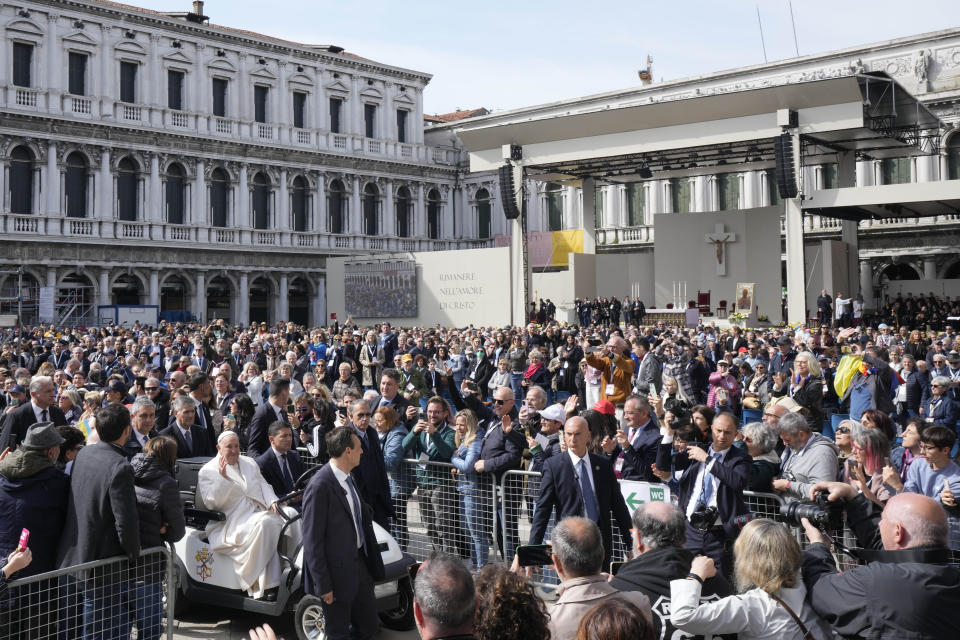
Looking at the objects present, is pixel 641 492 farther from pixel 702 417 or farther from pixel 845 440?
pixel 845 440

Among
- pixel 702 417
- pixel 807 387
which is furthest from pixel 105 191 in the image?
pixel 702 417

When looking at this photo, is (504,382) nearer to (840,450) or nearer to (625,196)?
(840,450)

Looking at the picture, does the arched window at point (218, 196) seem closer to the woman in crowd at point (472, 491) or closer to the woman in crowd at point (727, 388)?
the woman in crowd at point (727, 388)

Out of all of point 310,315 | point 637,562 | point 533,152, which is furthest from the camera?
point 310,315

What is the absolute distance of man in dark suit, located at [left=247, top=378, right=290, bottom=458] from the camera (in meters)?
8.09

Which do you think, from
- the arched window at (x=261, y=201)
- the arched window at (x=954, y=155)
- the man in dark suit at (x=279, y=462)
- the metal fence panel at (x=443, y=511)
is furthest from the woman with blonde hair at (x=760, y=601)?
the arched window at (x=261, y=201)

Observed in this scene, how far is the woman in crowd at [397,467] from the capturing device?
8.07 m

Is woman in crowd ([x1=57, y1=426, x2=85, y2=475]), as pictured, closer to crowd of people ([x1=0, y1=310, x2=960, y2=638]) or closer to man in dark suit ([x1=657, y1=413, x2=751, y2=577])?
crowd of people ([x1=0, y1=310, x2=960, y2=638])

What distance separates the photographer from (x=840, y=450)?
6.77 meters

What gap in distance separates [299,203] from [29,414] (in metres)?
36.4

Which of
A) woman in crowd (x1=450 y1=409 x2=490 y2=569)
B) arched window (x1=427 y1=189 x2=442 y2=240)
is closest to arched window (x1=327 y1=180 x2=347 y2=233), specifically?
arched window (x1=427 y1=189 x2=442 y2=240)

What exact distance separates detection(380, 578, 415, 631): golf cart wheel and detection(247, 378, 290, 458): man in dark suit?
6.11 ft

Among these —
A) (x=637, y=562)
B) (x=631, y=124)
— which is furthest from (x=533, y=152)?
(x=637, y=562)

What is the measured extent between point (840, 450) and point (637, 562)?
3170 mm
